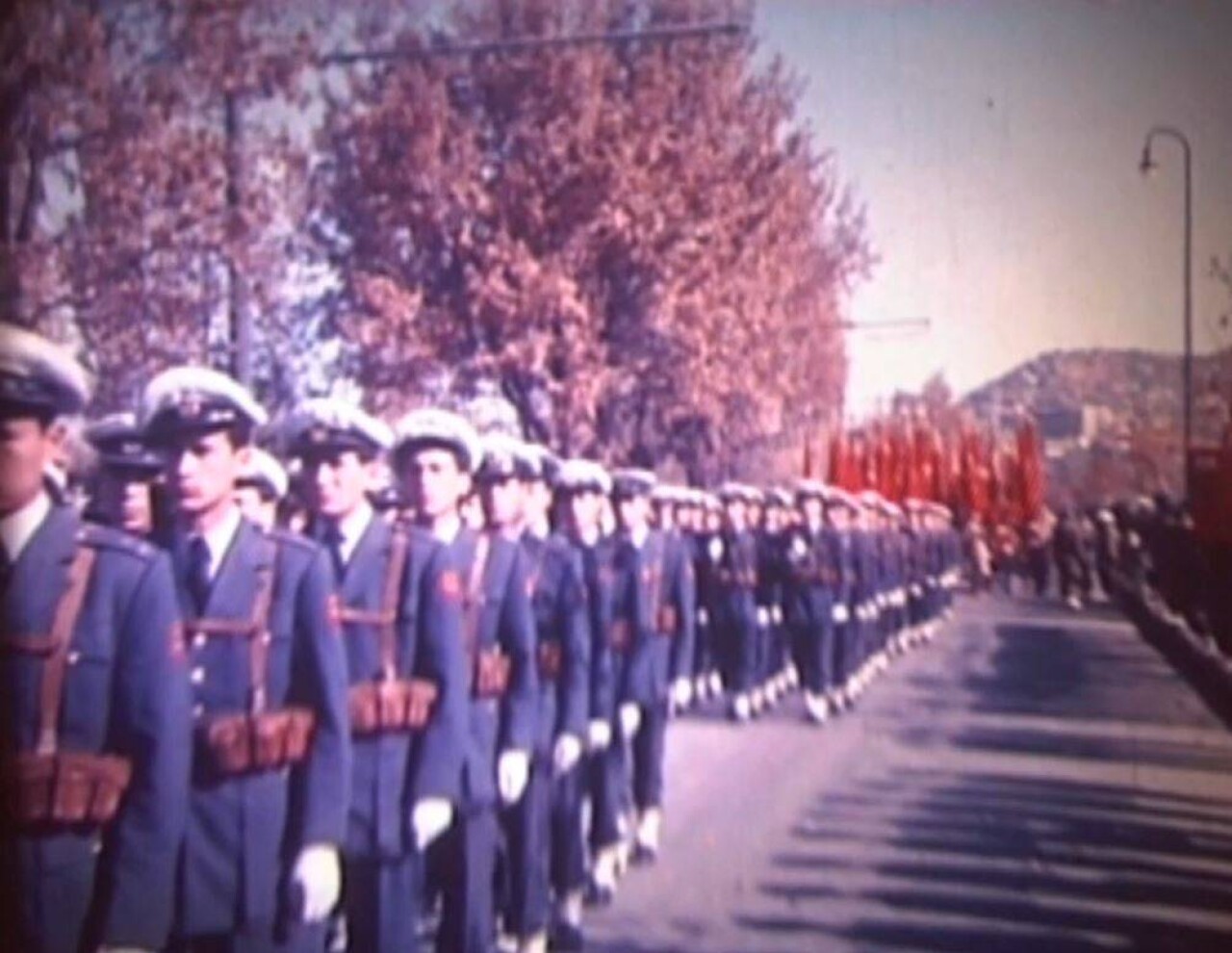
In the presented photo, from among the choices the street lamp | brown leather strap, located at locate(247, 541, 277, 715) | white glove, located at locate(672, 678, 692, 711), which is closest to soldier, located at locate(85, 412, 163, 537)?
brown leather strap, located at locate(247, 541, 277, 715)

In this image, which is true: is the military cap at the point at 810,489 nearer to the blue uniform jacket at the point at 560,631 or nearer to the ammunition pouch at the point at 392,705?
the blue uniform jacket at the point at 560,631

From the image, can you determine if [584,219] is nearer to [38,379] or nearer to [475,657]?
[475,657]

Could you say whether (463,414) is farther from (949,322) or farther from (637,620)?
(949,322)

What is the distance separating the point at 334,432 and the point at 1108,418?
56.0 inches

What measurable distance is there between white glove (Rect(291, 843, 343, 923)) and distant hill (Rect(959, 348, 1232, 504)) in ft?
4.84

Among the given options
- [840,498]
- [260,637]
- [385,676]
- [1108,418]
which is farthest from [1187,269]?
[260,637]

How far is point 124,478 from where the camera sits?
293 cm

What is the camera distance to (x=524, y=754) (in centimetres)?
331

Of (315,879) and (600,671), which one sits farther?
(600,671)

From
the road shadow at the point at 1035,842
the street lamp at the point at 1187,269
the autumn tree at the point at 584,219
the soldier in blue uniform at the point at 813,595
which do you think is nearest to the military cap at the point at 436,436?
the autumn tree at the point at 584,219

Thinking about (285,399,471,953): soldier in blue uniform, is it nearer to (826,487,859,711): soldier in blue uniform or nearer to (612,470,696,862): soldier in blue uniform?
(612,470,696,862): soldier in blue uniform

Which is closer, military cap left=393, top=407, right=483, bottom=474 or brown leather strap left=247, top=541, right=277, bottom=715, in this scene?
brown leather strap left=247, top=541, right=277, bottom=715

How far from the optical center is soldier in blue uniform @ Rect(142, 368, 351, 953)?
106 inches

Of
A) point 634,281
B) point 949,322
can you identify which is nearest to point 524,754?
point 634,281
